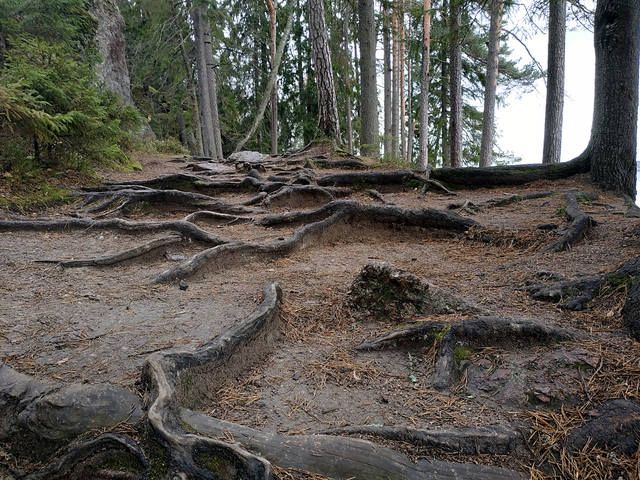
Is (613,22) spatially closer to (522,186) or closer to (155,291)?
(522,186)

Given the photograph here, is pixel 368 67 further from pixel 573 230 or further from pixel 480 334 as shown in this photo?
pixel 480 334

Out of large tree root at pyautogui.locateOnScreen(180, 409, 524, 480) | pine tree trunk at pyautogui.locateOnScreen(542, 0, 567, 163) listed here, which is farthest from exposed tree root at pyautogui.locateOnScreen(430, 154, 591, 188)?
large tree root at pyautogui.locateOnScreen(180, 409, 524, 480)

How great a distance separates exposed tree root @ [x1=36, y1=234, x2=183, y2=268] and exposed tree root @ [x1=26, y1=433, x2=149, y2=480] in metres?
3.06

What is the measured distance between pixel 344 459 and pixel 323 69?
12.2 metres

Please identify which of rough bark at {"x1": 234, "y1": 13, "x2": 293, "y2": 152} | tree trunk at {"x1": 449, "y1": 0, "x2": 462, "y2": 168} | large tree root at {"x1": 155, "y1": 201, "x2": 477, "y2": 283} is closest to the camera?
large tree root at {"x1": 155, "y1": 201, "x2": 477, "y2": 283}

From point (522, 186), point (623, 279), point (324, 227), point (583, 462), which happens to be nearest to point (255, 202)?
point (324, 227)

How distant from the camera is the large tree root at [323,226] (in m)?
4.87

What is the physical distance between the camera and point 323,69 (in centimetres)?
1220


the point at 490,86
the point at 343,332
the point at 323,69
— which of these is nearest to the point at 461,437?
the point at 343,332

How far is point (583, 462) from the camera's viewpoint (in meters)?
1.87

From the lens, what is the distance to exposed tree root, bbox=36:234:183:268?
4483 mm

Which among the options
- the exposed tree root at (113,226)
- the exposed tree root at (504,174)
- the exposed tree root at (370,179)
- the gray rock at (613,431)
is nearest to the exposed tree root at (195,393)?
the gray rock at (613,431)

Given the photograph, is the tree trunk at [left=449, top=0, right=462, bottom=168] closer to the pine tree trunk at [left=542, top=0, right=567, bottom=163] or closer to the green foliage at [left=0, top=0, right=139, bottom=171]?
the pine tree trunk at [left=542, top=0, right=567, bottom=163]

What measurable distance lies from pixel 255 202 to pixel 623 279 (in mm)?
6334
